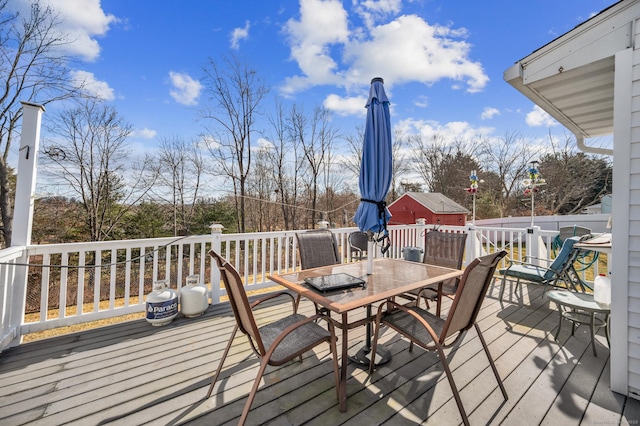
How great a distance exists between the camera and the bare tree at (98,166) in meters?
9.97

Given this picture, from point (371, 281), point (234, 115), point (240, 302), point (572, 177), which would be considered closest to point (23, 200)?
point (240, 302)

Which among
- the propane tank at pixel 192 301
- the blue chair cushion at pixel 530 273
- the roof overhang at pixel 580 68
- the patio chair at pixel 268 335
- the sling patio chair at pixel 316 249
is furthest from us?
the blue chair cushion at pixel 530 273

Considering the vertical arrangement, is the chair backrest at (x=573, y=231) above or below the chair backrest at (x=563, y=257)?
above

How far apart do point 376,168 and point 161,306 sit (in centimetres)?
290

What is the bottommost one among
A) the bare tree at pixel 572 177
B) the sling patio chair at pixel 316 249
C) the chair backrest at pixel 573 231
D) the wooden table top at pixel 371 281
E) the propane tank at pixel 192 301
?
the propane tank at pixel 192 301

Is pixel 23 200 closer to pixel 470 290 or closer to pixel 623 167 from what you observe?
pixel 470 290

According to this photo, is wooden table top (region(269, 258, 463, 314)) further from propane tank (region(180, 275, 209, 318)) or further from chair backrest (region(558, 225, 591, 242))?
chair backrest (region(558, 225, 591, 242))

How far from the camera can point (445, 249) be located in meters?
3.39

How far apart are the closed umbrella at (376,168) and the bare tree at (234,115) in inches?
345

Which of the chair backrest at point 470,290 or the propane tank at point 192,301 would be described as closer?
the chair backrest at point 470,290

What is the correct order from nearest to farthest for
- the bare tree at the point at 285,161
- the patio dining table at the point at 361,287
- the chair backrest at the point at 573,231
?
the patio dining table at the point at 361,287 < the chair backrest at the point at 573,231 < the bare tree at the point at 285,161

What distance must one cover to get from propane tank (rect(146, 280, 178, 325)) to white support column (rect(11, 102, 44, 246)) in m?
1.34

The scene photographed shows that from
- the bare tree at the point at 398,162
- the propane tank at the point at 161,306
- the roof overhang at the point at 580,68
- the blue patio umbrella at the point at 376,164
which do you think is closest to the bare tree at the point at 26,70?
the propane tank at the point at 161,306

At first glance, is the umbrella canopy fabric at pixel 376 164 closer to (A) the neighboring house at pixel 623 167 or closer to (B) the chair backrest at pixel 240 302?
(B) the chair backrest at pixel 240 302
